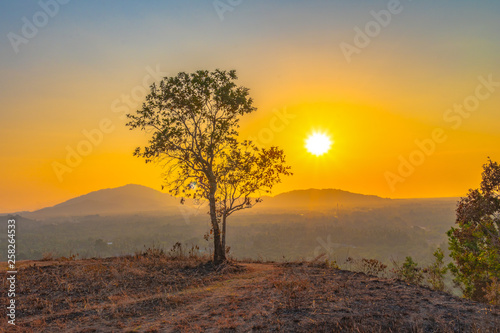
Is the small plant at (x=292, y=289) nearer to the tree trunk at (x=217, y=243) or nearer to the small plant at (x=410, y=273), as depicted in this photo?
the tree trunk at (x=217, y=243)

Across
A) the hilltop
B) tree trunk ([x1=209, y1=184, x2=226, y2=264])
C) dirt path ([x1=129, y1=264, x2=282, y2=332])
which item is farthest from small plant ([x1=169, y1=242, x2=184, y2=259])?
dirt path ([x1=129, y1=264, x2=282, y2=332])

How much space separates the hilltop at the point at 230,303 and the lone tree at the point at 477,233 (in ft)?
22.2

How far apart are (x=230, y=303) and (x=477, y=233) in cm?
1382

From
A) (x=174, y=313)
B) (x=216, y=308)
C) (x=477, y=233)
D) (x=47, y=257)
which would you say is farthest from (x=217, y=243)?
(x=477, y=233)

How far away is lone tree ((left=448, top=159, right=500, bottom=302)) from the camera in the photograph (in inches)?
661

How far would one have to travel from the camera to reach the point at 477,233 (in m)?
16.7

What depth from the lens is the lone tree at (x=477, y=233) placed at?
16797 millimetres

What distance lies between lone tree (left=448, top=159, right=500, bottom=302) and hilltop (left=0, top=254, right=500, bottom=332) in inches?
266

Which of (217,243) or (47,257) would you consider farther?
(47,257)

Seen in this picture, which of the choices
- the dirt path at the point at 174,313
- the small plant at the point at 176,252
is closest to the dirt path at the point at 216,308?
the dirt path at the point at 174,313

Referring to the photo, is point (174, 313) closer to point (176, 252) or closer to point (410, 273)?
point (176, 252)

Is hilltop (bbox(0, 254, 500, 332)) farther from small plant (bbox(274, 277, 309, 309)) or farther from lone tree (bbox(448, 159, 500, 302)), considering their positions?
lone tree (bbox(448, 159, 500, 302))

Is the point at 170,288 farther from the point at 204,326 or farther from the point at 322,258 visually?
the point at 322,258

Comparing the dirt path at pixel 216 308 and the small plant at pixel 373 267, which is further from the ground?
the dirt path at pixel 216 308
